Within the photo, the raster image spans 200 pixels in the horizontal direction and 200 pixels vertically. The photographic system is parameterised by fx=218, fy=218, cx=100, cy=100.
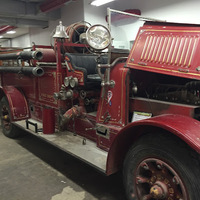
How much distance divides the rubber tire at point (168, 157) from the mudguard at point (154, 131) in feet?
0.31

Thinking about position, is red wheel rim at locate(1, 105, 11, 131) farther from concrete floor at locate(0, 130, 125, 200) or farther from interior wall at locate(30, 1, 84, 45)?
interior wall at locate(30, 1, 84, 45)

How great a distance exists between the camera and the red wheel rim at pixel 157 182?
1580mm

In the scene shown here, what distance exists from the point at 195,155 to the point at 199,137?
0.50 ft

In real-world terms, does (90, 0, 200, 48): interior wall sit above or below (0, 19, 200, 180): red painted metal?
above

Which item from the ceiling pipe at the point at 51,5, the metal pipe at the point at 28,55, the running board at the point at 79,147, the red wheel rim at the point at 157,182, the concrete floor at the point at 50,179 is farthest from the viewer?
the ceiling pipe at the point at 51,5

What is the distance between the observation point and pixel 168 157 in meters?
1.62

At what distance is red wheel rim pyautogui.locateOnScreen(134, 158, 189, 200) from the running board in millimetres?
389

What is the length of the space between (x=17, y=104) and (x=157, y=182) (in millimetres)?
2925

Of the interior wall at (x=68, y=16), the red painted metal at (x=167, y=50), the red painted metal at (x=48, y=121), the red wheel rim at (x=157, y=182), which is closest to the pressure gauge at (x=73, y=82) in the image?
the red painted metal at (x=48, y=121)

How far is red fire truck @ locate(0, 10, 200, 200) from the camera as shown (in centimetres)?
160

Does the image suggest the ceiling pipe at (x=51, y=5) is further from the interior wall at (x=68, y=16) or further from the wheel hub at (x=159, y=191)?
the wheel hub at (x=159, y=191)

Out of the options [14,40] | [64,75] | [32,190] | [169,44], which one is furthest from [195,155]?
[14,40]

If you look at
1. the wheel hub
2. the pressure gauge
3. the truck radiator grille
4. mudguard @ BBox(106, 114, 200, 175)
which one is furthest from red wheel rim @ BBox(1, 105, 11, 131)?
the wheel hub

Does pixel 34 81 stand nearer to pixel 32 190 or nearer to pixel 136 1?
pixel 32 190
